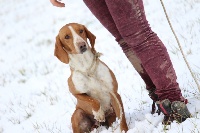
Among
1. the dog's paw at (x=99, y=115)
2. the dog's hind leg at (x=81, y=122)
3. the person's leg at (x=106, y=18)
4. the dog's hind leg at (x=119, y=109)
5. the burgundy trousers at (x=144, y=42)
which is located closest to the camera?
the burgundy trousers at (x=144, y=42)

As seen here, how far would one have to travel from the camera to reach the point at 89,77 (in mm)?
3748

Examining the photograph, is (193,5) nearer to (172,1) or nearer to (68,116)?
(172,1)

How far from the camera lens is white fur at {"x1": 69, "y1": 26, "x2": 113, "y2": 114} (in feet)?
12.2

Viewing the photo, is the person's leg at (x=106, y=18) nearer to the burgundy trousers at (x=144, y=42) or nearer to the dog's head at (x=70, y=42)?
the burgundy trousers at (x=144, y=42)

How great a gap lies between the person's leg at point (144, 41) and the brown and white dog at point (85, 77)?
33.3 inches

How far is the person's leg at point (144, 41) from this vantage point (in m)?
2.84

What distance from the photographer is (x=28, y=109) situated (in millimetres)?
5641

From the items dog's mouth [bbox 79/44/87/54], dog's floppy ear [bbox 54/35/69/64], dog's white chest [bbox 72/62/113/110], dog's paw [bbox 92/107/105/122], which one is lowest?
dog's paw [bbox 92/107/105/122]

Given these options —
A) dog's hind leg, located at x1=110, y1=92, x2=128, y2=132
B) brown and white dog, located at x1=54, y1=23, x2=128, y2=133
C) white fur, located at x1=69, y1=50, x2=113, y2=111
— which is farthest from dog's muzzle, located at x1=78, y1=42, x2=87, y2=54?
dog's hind leg, located at x1=110, y1=92, x2=128, y2=132

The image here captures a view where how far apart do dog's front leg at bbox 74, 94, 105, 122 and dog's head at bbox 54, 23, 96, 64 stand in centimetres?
46

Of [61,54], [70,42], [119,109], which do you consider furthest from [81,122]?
[70,42]

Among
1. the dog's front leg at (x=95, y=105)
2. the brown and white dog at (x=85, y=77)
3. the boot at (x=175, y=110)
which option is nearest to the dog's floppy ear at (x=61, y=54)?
the brown and white dog at (x=85, y=77)

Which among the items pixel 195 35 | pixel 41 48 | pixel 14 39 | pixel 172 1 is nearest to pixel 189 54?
pixel 195 35

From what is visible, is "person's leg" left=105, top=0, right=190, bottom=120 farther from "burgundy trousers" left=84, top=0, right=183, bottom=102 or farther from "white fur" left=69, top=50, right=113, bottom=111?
"white fur" left=69, top=50, right=113, bottom=111
